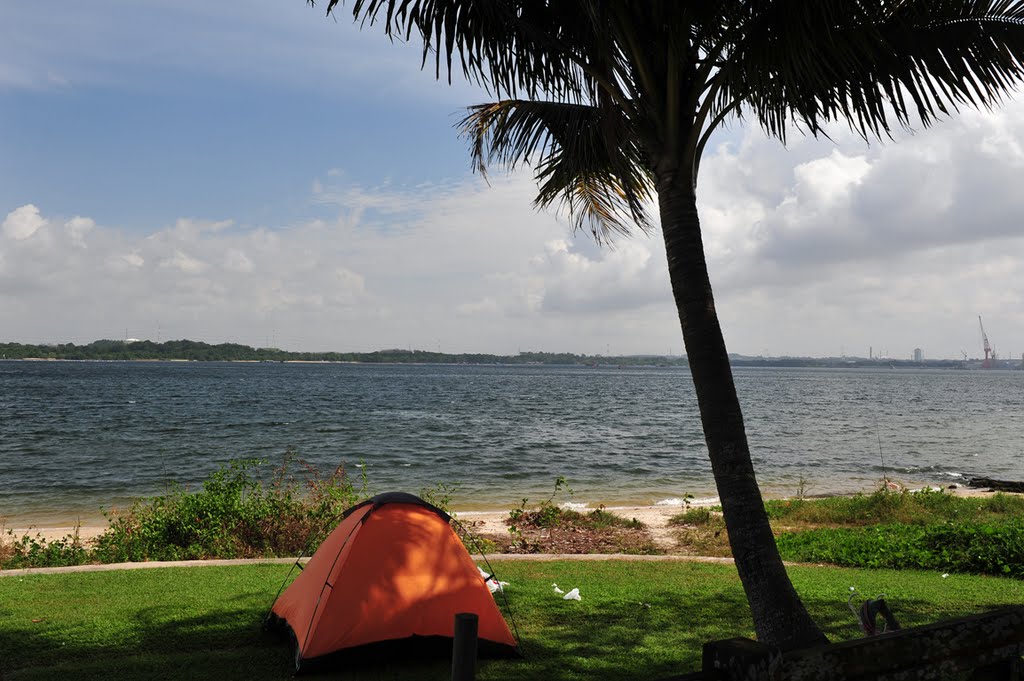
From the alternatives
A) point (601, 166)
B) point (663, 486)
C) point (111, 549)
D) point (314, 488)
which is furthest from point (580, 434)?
point (601, 166)

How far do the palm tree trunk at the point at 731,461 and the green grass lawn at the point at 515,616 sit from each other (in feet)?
5.85

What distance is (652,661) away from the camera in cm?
637

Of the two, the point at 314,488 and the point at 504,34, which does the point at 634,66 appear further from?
the point at 314,488

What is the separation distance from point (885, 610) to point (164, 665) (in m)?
5.49

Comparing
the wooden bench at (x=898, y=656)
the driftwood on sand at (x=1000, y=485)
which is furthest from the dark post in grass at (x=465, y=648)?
the driftwood on sand at (x=1000, y=485)

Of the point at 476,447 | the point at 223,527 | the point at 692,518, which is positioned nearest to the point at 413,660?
the point at 223,527

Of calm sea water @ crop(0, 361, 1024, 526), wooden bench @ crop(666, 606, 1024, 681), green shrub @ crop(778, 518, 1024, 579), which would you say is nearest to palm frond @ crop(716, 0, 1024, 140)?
wooden bench @ crop(666, 606, 1024, 681)

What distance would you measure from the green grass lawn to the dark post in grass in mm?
3528

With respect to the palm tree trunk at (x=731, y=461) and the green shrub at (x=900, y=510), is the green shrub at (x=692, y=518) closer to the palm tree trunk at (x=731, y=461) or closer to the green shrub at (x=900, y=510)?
the green shrub at (x=900, y=510)

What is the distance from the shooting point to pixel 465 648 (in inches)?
112

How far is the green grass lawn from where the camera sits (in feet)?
20.5

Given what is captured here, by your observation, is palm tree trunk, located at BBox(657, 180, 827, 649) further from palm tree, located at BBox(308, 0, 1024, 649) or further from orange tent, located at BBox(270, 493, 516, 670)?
orange tent, located at BBox(270, 493, 516, 670)

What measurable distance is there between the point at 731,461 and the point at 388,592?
11.2 ft

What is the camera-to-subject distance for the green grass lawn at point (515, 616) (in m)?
6.23
